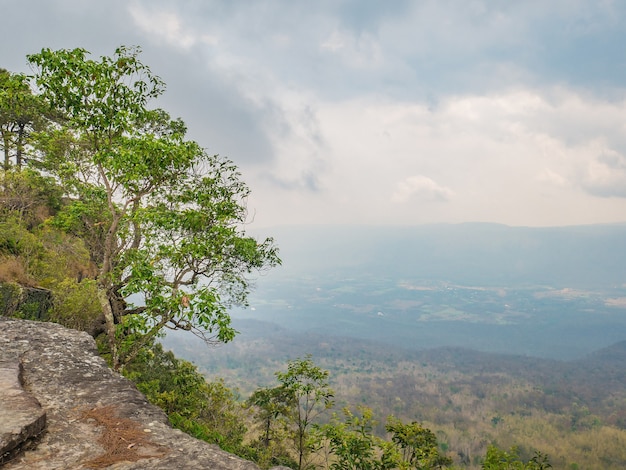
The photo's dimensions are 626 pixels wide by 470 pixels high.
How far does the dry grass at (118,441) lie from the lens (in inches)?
171

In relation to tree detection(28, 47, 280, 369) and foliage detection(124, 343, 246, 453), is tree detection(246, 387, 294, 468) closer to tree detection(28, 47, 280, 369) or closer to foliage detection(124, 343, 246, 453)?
foliage detection(124, 343, 246, 453)

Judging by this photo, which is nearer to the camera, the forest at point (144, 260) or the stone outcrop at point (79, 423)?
the stone outcrop at point (79, 423)

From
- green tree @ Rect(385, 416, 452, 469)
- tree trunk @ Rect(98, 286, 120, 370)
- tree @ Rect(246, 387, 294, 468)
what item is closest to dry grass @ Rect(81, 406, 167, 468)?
tree trunk @ Rect(98, 286, 120, 370)

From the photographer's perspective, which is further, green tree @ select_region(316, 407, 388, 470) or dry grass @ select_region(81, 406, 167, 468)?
green tree @ select_region(316, 407, 388, 470)

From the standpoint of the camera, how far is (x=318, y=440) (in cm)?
1039

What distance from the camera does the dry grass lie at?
4.35 meters

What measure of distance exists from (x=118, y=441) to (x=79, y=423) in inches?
29.8

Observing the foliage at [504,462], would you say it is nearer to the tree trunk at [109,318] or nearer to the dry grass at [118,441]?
the dry grass at [118,441]

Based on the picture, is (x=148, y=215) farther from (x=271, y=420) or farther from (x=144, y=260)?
(x=271, y=420)

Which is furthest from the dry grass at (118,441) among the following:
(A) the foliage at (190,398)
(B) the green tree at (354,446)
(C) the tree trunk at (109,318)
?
(B) the green tree at (354,446)

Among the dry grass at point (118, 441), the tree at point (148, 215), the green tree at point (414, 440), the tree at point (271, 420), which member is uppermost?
the tree at point (148, 215)

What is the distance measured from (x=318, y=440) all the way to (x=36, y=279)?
12.9 meters

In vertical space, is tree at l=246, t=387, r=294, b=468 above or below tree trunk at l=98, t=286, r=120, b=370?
below

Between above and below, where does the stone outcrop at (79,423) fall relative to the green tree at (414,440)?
above
